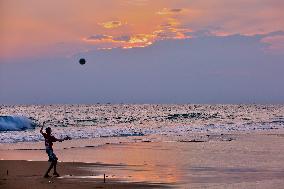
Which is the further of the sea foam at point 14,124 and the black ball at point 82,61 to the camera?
the sea foam at point 14,124

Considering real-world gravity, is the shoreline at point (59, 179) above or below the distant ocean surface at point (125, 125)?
below

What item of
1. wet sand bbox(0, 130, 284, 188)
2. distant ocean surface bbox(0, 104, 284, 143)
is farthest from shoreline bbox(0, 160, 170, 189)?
distant ocean surface bbox(0, 104, 284, 143)

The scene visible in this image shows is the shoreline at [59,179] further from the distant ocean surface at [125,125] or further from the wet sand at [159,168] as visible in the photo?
the distant ocean surface at [125,125]

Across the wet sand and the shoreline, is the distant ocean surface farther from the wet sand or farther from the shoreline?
the shoreline

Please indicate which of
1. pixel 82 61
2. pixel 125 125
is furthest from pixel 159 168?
pixel 125 125

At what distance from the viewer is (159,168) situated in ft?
68.8

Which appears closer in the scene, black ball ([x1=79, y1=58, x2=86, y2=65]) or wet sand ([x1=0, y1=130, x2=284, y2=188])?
wet sand ([x1=0, y1=130, x2=284, y2=188])

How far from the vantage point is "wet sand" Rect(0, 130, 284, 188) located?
16906mm

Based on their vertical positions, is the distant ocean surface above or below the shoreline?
above

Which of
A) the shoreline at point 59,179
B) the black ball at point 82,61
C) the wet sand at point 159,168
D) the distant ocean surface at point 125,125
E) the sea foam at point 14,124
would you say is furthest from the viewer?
the sea foam at point 14,124

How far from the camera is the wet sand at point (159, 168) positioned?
16906 mm

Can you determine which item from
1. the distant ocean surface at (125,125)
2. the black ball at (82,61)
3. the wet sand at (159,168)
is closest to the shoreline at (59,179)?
the wet sand at (159,168)

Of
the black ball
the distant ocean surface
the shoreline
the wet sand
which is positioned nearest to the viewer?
the shoreline

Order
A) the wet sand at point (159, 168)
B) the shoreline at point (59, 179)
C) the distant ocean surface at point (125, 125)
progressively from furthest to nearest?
the distant ocean surface at point (125, 125) < the wet sand at point (159, 168) < the shoreline at point (59, 179)
